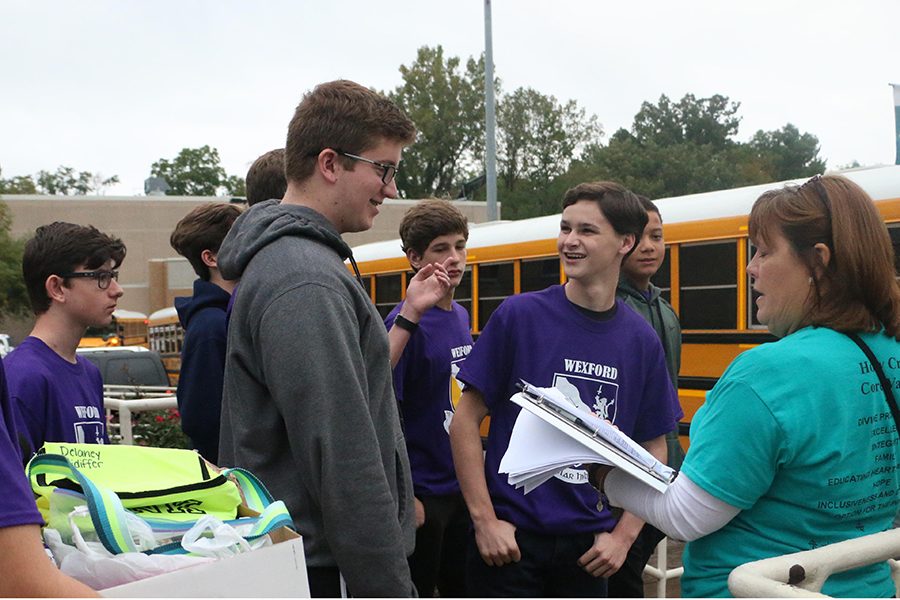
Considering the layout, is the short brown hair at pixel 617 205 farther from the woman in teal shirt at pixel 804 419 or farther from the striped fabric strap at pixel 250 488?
the striped fabric strap at pixel 250 488

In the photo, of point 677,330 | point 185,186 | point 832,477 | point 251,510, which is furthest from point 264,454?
point 185,186

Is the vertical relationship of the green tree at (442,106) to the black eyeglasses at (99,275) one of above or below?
above

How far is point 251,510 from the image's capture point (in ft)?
6.46

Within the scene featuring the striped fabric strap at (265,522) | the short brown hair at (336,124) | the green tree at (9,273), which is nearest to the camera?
the striped fabric strap at (265,522)

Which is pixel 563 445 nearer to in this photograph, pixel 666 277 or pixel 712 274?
pixel 712 274

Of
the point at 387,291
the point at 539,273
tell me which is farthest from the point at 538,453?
the point at 387,291

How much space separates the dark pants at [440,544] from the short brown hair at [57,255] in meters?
1.66

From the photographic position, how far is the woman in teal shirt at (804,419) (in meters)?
2.13

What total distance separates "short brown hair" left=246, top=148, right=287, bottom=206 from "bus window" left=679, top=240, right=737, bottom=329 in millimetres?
8613

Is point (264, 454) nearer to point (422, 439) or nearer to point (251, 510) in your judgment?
point (251, 510)

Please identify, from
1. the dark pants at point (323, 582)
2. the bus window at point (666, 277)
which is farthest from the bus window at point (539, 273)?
the dark pants at point (323, 582)

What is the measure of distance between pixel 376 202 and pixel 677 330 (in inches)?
99.8

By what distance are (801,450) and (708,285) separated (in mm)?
9675

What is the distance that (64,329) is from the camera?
383 cm
